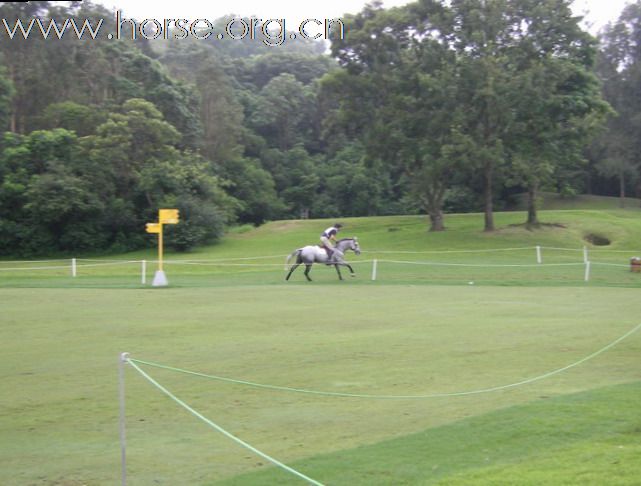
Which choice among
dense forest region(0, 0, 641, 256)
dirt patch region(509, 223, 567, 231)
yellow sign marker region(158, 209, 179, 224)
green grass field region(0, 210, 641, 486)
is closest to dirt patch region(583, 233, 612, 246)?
dirt patch region(509, 223, 567, 231)

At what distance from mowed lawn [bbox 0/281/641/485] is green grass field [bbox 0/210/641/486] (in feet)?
0.12

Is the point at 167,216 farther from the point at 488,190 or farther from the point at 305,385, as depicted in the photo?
the point at 488,190

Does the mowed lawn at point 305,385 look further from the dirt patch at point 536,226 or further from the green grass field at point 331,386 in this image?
the dirt patch at point 536,226

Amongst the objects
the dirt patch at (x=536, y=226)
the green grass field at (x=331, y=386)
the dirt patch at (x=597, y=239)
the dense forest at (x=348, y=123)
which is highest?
the dense forest at (x=348, y=123)

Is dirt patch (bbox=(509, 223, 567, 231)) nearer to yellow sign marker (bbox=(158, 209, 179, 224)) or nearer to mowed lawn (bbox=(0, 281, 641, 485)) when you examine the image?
yellow sign marker (bbox=(158, 209, 179, 224))

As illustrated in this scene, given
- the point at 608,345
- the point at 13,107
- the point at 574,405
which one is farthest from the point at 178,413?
the point at 13,107

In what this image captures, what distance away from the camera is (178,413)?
9125mm

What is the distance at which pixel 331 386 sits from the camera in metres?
10.6

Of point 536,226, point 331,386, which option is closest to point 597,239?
point 536,226

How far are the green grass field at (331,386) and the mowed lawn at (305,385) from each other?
4 centimetres

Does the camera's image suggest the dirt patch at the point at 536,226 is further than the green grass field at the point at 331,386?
Yes

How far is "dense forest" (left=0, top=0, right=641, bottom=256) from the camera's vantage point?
154 ft

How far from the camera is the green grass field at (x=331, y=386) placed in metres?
7.09

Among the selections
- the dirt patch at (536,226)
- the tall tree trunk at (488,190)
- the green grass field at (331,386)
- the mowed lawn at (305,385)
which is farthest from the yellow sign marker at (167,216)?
the dirt patch at (536,226)
